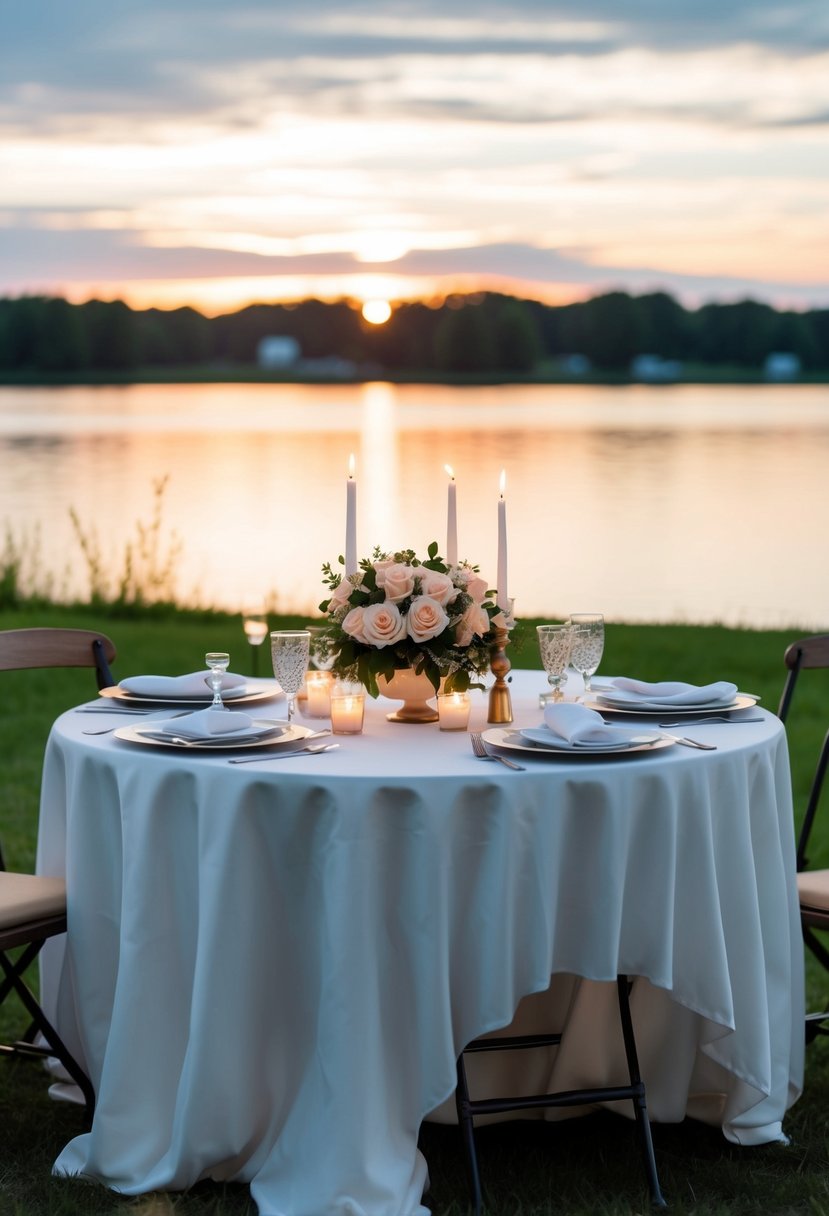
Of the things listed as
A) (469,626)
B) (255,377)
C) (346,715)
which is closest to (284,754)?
(346,715)

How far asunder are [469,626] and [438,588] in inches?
4.4

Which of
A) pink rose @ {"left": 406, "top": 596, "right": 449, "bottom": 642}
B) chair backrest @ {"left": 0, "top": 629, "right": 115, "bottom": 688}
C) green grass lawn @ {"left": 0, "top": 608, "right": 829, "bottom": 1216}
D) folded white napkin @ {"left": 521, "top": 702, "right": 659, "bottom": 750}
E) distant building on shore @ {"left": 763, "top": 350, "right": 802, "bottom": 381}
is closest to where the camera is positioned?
folded white napkin @ {"left": 521, "top": 702, "right": 659, "bottom": 750}

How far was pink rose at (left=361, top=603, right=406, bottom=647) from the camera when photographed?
3.05 meters

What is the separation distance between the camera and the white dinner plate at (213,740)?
2.85 meters

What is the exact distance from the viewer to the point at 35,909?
313 cm

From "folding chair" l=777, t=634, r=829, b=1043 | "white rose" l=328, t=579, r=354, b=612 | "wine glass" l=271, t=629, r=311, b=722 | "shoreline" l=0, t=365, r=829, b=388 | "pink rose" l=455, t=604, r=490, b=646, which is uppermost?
"shoreline" l=0, t=365, r=829, b=388

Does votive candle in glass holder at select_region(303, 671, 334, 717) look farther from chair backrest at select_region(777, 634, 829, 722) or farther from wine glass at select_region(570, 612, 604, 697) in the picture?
chair backrest at select_region(777, 634, 829, 722)

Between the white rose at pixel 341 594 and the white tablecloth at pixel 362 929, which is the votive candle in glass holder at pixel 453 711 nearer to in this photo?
the white tablecloth at pixel 362 929

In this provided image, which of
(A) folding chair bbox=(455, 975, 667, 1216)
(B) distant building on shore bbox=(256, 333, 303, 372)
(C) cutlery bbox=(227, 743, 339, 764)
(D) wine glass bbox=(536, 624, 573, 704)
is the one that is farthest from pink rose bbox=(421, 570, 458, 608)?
(B) distant building on shore bbox=(256, 333, 303, 372)

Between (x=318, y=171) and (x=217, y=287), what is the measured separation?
5909 mm

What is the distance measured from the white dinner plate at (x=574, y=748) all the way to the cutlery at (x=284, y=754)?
335 mm

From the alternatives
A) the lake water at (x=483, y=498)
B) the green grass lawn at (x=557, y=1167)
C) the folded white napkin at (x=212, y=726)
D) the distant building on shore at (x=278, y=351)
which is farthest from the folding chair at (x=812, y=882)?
the distant building on shore at (x=278, y=351)

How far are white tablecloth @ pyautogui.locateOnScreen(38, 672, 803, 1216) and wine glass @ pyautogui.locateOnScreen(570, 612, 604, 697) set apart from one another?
427 mm

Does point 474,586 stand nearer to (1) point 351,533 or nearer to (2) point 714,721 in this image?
(1) point 351,533
